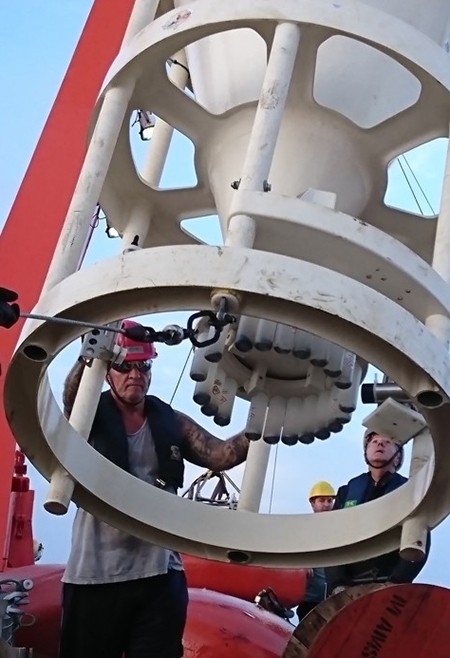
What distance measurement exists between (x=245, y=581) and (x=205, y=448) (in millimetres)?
1478

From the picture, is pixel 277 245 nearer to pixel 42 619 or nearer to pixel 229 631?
pixel 229 631

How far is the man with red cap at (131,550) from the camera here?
141 inches

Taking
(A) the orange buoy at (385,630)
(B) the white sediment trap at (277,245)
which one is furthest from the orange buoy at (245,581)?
(A) the orange buoy at (385,630)

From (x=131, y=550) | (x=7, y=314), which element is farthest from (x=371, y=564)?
(x=7, y=314)

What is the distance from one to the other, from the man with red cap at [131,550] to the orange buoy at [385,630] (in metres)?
0.59

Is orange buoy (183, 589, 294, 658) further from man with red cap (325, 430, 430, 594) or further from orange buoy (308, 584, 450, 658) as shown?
orange buoy (308, 584, 450, 658)

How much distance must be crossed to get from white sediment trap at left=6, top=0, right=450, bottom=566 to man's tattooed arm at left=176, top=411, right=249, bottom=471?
178 mm

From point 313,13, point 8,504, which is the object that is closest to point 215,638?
point 8,504

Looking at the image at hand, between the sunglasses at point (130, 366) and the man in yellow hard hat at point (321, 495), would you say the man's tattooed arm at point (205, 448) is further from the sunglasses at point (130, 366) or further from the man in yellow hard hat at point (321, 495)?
the man in yellow hard hat at point (321, 495)

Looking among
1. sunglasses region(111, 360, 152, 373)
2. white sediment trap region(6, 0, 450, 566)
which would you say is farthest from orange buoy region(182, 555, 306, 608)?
sunglasses region(111, 360, 152, 373)

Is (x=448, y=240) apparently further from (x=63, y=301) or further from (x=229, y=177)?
(x=63, y=301)

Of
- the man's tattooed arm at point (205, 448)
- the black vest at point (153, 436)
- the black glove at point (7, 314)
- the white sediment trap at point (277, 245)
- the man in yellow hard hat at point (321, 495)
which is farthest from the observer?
the man in yellow hard hat at point (321, 495)

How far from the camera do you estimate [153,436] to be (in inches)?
151

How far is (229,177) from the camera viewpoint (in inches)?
153
